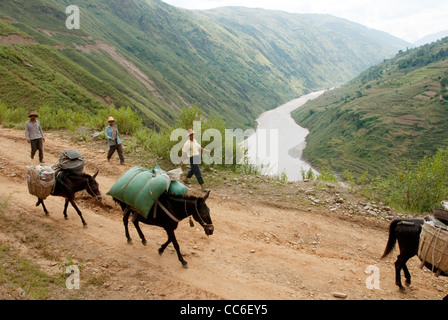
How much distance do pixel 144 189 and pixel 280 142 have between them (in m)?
74.5

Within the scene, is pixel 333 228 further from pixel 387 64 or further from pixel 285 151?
pixel 387 64

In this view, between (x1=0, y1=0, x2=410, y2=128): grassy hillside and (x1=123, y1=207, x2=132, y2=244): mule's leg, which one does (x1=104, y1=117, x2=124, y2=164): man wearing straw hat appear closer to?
(x1=123, y1=207, x2=132, y2=244): mule's leg

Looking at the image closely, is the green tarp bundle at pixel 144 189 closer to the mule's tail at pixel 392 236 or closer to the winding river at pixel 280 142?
the mule's tail at pixel 392 236

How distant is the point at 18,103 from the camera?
1091 inches

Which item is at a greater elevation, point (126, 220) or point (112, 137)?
point (112, 137)

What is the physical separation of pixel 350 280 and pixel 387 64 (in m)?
132

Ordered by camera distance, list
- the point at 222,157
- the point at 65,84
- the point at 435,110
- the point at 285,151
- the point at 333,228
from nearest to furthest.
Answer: the point at 333,228
the point at 222,157
the point at 65,84
the point at 435,110
the point at 285,151

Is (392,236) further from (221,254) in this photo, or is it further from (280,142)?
(280,142)

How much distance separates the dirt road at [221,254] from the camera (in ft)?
16.1

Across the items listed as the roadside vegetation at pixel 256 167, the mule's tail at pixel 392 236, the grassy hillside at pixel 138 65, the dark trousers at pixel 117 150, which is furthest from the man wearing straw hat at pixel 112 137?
the grassy hillside at pixel 138 65

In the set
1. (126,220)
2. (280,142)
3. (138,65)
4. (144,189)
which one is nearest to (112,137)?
(126,220)

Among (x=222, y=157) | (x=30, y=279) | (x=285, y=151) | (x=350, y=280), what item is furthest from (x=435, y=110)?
(x=30, y=279)

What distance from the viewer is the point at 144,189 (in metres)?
5.24
